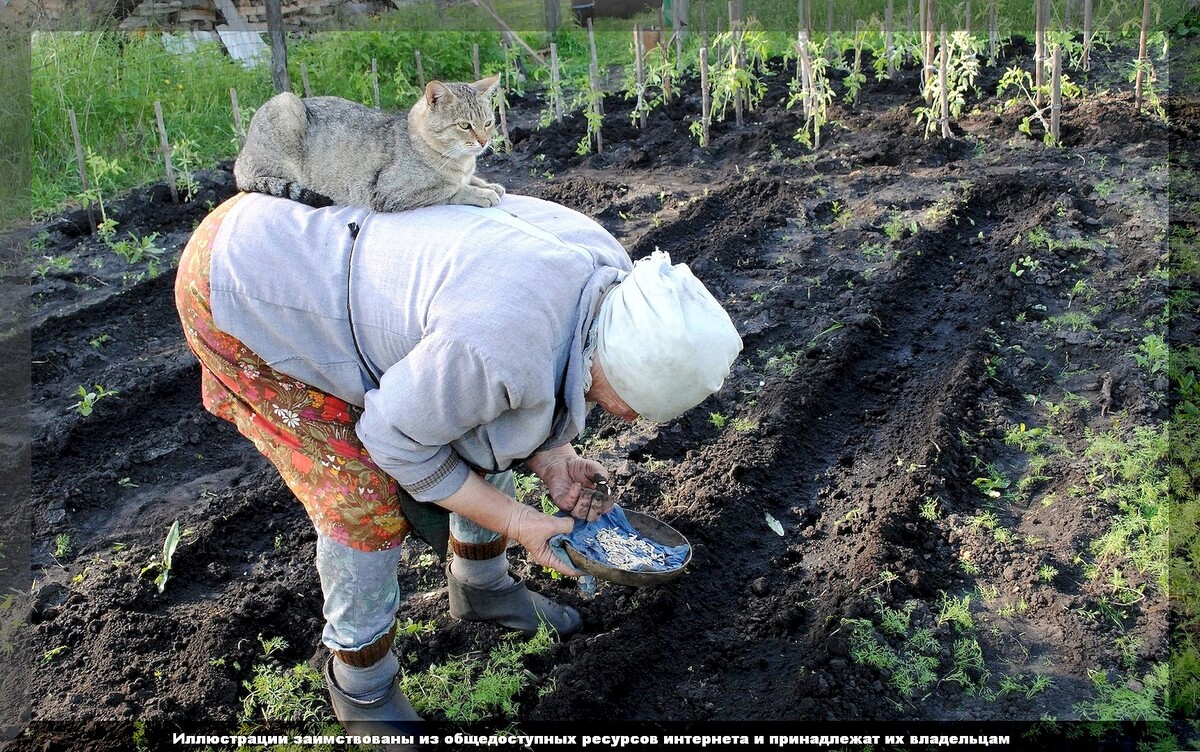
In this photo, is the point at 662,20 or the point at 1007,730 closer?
the point at 1007,730

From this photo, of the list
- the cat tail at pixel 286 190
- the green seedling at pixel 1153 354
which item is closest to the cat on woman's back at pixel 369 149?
the cat tail at pixel 286 190

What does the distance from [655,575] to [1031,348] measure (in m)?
2.77

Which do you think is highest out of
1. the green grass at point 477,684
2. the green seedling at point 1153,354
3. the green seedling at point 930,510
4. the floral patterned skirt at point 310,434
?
the floral patterned skirt at point 310,434

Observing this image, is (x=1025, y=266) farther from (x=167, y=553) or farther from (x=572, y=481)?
(x=167, y=553)

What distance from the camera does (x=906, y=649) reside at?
314 cm

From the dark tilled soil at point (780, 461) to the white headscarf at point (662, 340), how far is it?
1111 millimetres

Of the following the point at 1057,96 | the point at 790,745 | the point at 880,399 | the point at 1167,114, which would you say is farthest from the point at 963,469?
the point at 1167,114

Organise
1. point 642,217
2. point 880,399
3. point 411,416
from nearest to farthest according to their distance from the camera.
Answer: point 411,416 → point 880,399 → point 642,217

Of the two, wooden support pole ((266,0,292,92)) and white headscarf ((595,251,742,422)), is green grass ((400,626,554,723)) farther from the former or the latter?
wooden support pole ((266,0,292,92))

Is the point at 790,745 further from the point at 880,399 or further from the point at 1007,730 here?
the point at 880,399

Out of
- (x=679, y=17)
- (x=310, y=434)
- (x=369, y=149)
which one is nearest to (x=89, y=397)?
(x=369, y=149)

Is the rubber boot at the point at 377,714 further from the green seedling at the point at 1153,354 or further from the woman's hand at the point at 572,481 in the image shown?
the green seedling at the point at 1153,354

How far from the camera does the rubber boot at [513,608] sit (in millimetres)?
3340

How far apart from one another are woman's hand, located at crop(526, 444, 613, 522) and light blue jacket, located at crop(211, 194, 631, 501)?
0.32m
